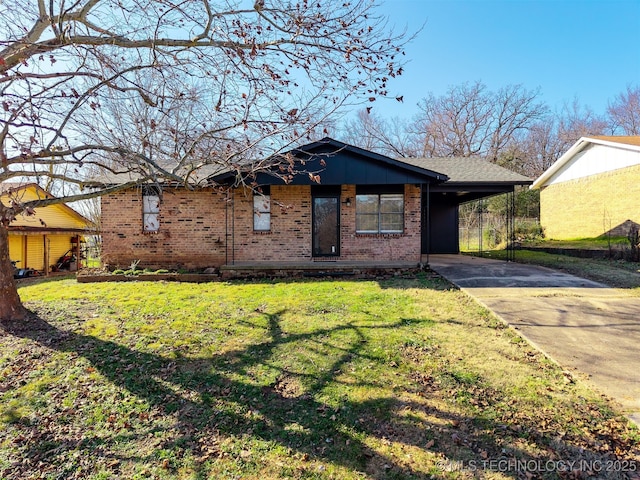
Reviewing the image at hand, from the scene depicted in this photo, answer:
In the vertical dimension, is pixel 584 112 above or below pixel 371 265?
above

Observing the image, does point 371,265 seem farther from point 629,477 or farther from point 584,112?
point 584,112

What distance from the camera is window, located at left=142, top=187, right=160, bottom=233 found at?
36.4 ft

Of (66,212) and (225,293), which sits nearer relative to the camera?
(225,293)

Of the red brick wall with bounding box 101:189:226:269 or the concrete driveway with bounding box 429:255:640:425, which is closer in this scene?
the concrete driveway with bounding box 429:255:640:425

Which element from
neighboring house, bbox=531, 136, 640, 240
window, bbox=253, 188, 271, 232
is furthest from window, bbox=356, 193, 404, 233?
neighboring house, bbox=531, 136, 640, 240

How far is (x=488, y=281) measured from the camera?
8422 millimetres

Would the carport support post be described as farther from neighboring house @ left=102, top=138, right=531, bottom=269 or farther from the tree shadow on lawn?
the tree shadow on lawn

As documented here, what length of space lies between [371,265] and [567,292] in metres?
4.66

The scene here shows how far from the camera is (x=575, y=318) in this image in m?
5.55

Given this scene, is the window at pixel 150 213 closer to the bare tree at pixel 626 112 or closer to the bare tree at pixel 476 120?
the bare tree at pixel 476 120

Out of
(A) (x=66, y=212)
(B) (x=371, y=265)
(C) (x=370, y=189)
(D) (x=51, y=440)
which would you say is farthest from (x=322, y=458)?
(A) (x=66, y=212)

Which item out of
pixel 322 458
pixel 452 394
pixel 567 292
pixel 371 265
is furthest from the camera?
pixel 371 265

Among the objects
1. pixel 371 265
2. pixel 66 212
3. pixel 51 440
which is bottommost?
pixel 51 440

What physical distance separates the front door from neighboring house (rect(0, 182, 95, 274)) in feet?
44.7
